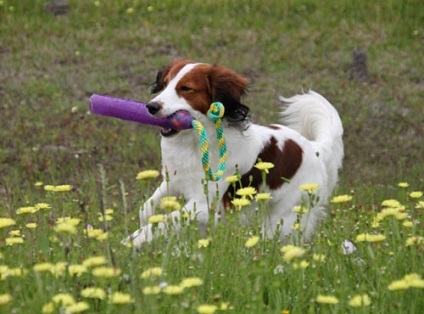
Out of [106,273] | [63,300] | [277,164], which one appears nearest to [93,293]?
[106,273]

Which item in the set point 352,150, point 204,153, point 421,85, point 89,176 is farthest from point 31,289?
point 421,85

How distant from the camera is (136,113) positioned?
5941mm

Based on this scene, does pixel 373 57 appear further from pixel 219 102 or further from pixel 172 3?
pixel 219 102

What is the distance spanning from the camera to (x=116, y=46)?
535 inches

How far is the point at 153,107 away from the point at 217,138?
0.63 m

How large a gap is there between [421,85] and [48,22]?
5.53 metres

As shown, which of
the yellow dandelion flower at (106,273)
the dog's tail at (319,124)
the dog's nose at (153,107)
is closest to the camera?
the yellow dandelion flower at (106,273)

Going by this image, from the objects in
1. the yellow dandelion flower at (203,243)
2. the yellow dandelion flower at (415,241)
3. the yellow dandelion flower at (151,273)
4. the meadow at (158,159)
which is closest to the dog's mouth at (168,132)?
the meadow at (158,159)

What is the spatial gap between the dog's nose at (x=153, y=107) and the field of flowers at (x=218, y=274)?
120 centimetres

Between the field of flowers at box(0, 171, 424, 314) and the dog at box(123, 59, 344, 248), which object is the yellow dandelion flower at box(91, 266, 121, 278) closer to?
the field of flowers at box(0, 171, 424, 314)

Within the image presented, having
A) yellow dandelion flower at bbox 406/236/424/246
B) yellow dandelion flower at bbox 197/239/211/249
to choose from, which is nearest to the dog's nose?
yellow dandelion flower at bbox 197/239/211/249

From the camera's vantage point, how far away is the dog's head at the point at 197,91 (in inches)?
225

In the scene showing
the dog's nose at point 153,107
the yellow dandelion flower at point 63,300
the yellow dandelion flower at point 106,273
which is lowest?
the yellow dandelion flower at point 63,300

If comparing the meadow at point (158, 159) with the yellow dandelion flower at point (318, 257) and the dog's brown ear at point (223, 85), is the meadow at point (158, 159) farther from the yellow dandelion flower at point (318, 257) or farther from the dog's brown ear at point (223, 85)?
the dog's brown ear at point (223, 85)
